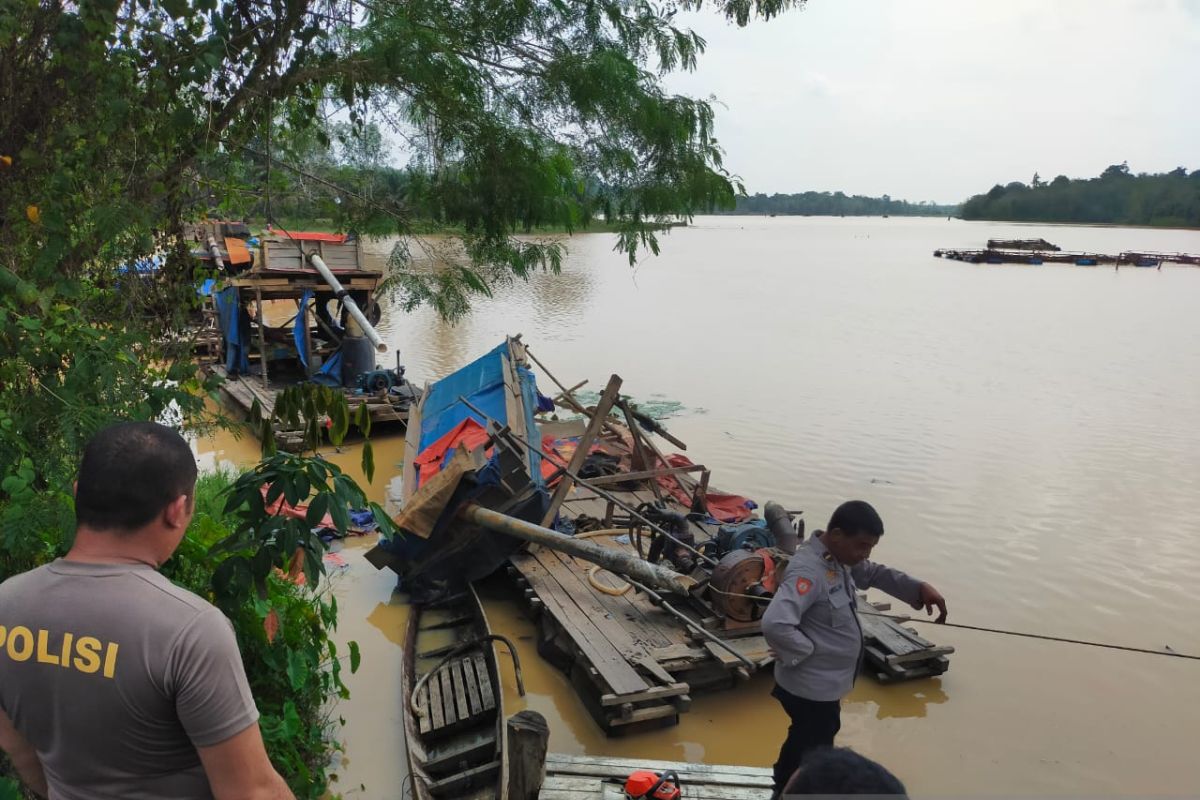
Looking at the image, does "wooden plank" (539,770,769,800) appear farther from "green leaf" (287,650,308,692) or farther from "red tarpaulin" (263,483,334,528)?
"red tarpaulin" (263,483,334,528)

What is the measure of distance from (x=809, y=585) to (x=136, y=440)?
106 inches

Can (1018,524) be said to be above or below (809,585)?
below

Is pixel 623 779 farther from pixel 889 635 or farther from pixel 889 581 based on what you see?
pixel 889 635

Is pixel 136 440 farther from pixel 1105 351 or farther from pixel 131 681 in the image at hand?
pixel 1105 351

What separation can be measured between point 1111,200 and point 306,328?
11230 cm

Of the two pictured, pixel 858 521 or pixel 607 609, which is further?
pixel 607 609

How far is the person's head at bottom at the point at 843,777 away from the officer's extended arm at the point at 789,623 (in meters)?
1.86

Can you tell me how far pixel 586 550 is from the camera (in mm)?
6172

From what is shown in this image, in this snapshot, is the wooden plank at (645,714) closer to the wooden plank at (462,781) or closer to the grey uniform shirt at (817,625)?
the wooden plank at (462,781)

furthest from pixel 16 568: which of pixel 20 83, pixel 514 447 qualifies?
pixel 514 447

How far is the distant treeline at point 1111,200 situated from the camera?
88.7m

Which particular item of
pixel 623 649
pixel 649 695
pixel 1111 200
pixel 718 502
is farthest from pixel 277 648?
pixel 1111 200

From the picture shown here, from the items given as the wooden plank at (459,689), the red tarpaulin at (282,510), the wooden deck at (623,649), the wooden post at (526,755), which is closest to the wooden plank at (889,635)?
the wooden deck at (623,649)

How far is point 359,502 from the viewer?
2.70 m
